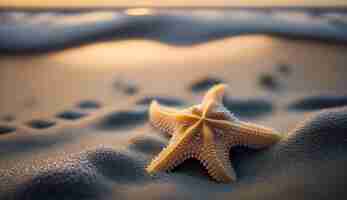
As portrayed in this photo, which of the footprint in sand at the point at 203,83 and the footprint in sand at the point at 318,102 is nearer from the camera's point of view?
the footprint in sand at the point at 318,102

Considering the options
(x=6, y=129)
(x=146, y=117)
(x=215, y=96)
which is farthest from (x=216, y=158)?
(x=6, y=129)

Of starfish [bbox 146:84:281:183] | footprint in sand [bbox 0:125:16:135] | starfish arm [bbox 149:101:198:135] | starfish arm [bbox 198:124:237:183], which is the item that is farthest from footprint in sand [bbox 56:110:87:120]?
starfish arm [bbox 198:124:237:183]

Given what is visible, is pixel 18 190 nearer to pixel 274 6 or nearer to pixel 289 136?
pixel 289 136

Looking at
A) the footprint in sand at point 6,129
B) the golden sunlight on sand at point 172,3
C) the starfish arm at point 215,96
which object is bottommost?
the footprint in sand at point 6,129

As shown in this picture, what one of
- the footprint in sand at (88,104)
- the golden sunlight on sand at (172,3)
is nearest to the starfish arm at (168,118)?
the footprint in sand at (88,104)

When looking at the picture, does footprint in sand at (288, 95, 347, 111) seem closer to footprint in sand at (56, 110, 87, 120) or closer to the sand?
the sand

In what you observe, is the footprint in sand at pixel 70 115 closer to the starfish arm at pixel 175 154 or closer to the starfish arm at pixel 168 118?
the starfish arm at pixel 168 118

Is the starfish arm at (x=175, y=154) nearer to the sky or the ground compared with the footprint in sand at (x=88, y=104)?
nearer to the ground

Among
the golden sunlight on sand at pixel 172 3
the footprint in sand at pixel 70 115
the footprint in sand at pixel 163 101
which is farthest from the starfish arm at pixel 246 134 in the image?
the golden sunlight on sand at pixel 172 3

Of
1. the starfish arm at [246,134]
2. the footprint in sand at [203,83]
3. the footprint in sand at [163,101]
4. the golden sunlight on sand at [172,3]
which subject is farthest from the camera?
the golden sunlight on sand at [172,3]

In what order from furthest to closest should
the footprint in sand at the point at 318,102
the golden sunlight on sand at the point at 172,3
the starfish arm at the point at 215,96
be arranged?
1. the golden sunlight on sand at the point at 172,3
2. the footprint in sand at the point at 318,102
3. the starfish arm at the point at 215,96
